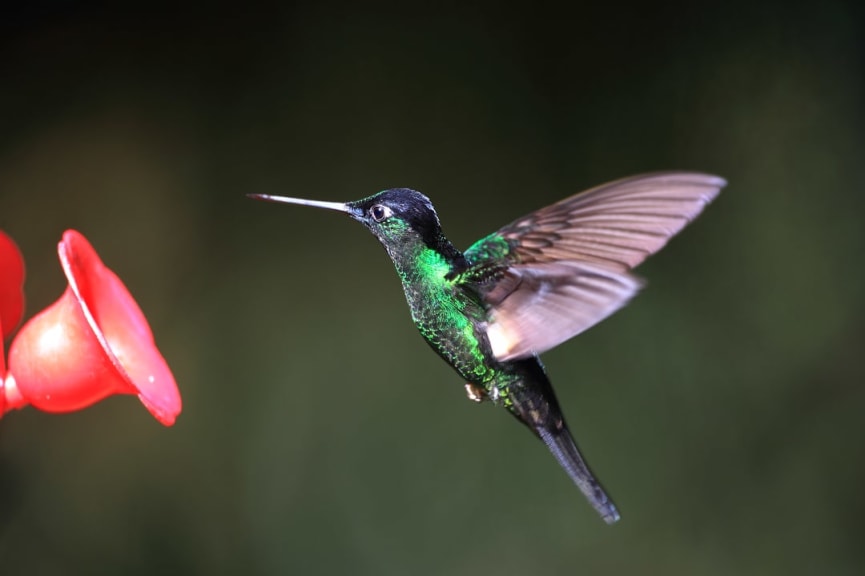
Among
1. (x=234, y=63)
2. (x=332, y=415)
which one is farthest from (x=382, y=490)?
(x=234, y=63)

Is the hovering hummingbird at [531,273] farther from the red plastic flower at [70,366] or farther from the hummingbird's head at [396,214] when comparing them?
the red plastic flower at [70,366]

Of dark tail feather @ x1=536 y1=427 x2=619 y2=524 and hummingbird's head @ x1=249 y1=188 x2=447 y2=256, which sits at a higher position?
hummingbird's head @ x1=249 y1=188 x2=447 y2=256

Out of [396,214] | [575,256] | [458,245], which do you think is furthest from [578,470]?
[458,245]

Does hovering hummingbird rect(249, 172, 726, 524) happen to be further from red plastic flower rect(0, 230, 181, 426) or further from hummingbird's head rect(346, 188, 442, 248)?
red plastic flower rect(0, 230, 181, 426)

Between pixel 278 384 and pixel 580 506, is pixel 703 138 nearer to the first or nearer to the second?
pixel 580 506

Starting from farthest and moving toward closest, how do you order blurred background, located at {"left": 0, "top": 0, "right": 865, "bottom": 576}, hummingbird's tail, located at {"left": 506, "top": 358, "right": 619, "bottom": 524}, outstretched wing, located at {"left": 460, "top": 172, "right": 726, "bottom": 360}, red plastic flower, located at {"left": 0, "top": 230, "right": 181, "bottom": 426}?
blurred background, located at {"left": 0, "top": 0, "right": 865, "bottom": 576}
hummingbird's tail, located at {"left": 506, "top": 358, "right": 619, "bottom": 524}
red plastic flower, located at {"left": 0, "top": 230, "right": 181, "bottom": 426}
outstretched wing, located at {"left": 460, "top": 172, "right": 726, "bottom": 360}

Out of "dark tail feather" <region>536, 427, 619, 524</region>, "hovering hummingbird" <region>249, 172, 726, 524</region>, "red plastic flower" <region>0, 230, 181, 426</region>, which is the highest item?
"red plastic flower" <region>0, 230, 181, 426</region>

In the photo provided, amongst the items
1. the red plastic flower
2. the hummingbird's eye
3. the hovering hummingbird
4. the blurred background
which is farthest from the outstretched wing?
the blurred background

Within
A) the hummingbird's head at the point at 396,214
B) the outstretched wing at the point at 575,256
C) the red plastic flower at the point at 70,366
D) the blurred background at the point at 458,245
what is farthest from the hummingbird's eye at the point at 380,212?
the blurred background at the point at 458,245

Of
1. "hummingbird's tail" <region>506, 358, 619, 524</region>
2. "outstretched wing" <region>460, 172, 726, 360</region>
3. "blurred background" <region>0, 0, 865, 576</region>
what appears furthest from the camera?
"blurred background" <region>0, 0, 865, 576</region>
